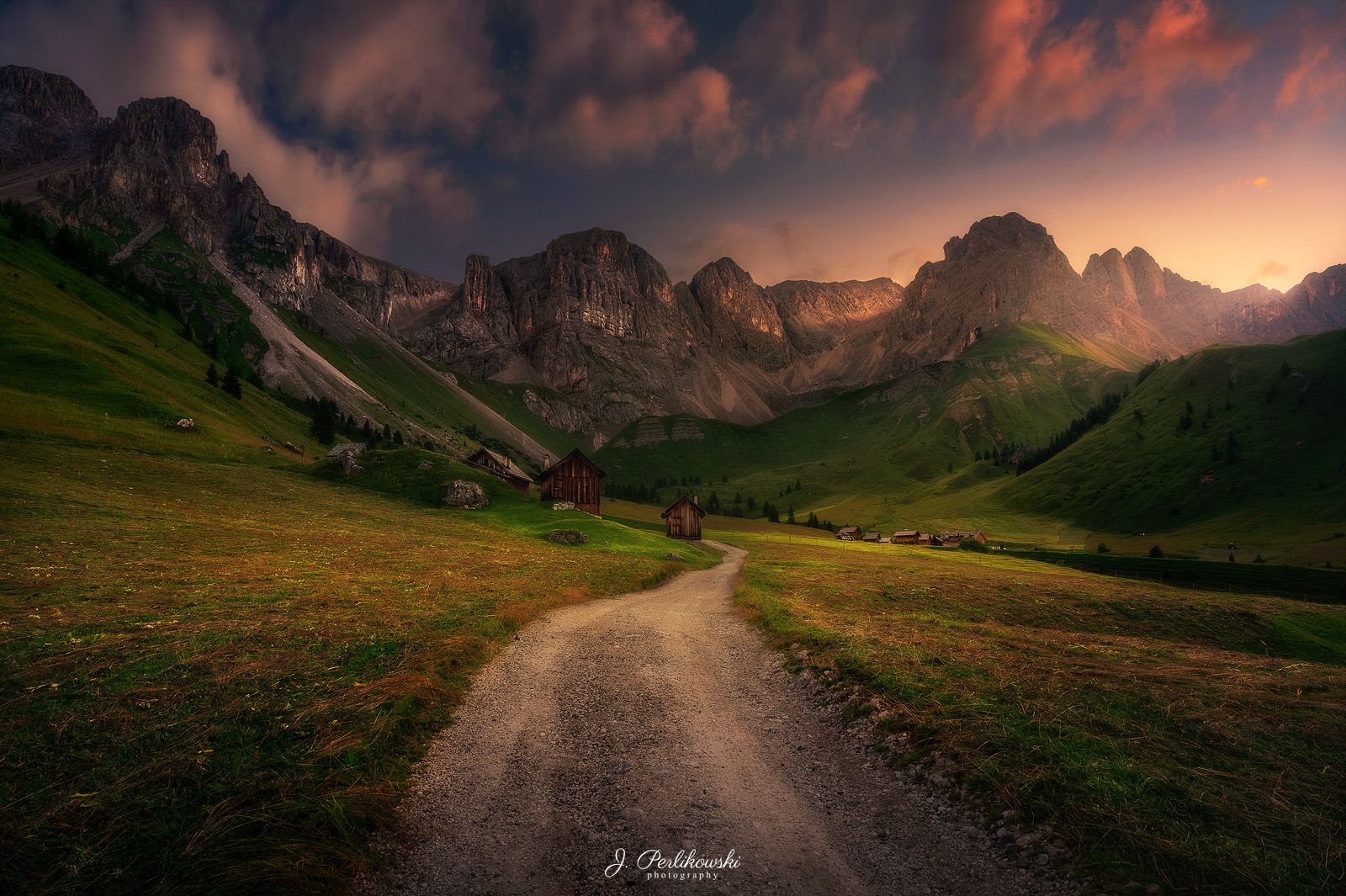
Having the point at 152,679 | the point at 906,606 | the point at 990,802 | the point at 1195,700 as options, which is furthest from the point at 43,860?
the point at 906,606

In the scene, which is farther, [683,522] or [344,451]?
[683,522]

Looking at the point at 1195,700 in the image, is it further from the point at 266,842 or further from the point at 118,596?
the point at 118,596

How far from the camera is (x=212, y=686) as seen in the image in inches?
483

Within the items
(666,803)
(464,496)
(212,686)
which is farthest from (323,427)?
(666,803)

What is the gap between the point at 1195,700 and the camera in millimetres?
12305

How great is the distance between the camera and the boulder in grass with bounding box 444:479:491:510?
2874 inches

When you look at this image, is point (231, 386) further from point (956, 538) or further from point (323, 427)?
point (956, 538)

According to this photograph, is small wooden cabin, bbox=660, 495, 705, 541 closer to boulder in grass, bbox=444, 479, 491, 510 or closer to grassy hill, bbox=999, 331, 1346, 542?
boulder in grass, bbox=444, 479, 491, 510

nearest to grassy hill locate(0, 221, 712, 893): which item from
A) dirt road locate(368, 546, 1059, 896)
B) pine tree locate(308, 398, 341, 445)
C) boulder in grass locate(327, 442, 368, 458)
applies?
dirt road locate(368, 546, 1059, 896)

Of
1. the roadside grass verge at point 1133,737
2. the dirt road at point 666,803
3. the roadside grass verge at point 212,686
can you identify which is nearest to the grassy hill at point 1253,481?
the roadside grass verge at point 1133,737

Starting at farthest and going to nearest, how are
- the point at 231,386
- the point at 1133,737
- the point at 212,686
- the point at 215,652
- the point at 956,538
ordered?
the point at 956,538, the point at 231,386, the point at 215,652, the point at 212,686, the point at 1133,737

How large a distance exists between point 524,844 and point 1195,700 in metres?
14.2
